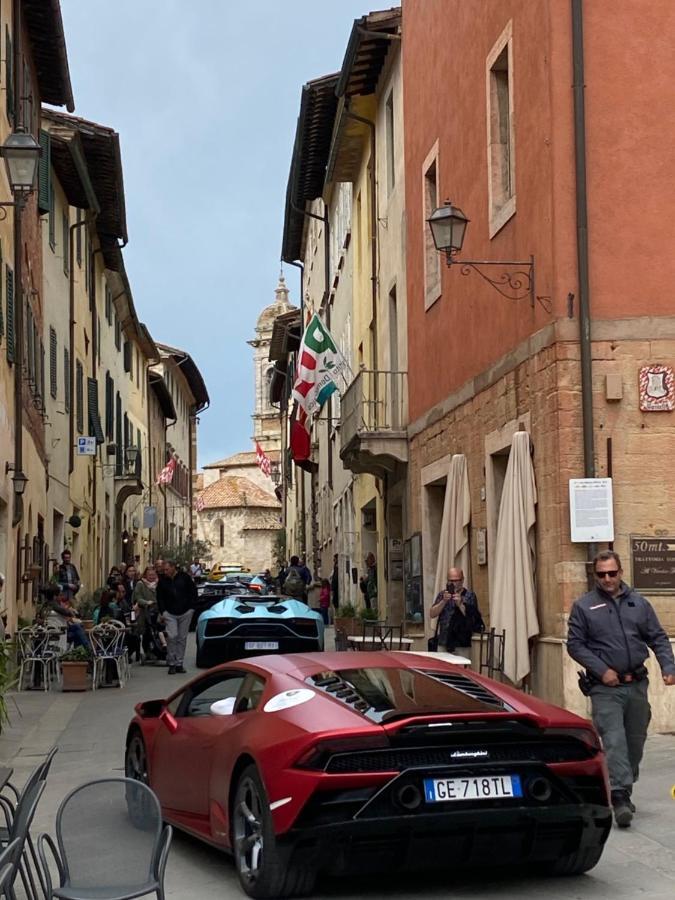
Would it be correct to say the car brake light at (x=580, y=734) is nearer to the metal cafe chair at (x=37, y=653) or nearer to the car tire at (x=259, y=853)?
the car tire at (x=259, y=853)

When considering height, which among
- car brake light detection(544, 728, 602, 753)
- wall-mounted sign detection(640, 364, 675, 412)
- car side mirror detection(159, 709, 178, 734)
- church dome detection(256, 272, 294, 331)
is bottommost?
car side mirror detection(159, 709, 178, 734)

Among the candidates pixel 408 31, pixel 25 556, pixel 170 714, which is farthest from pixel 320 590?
pixel 170 714

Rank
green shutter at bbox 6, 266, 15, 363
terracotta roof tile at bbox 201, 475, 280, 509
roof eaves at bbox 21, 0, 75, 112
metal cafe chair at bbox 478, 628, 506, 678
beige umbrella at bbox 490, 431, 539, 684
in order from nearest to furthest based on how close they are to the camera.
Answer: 1. beige umbrella at bbox 490, 431, 539, 684
2. metal cafe chair at bbox 478, 628, 506, 678
3. green shutter at bbox 6, 266, 15, 363
4. roof eaves at bbox 21, 0, 75, 112
5. terracotta roof tile at bbox 201, 475, 280, 509

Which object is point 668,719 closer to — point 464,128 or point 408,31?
point 464,128

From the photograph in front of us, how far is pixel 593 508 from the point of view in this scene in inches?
529

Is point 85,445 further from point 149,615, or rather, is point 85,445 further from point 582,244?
point 582,244

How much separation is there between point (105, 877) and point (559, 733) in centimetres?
238

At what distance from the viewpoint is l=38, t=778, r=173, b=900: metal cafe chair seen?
20.0 ft

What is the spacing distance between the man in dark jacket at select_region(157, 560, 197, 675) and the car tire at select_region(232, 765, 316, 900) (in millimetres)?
14313

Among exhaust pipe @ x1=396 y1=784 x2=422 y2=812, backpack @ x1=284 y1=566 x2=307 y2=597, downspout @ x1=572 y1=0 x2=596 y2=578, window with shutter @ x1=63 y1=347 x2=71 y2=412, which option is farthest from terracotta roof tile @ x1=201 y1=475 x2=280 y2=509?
exhaust pipe @ x1=396 y1=784 x2=422 y2=812

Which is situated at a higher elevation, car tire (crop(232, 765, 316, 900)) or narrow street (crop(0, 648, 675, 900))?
car tire (crop(232, 765, 316, 900))

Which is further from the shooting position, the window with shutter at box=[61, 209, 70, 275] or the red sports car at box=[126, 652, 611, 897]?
the window with shutter at box=[61, 209, 70, 275]

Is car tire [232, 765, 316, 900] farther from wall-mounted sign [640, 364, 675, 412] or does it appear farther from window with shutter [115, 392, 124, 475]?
window with shutter [115, 392, 124, 475]

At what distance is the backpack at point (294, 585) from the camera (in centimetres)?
3603
